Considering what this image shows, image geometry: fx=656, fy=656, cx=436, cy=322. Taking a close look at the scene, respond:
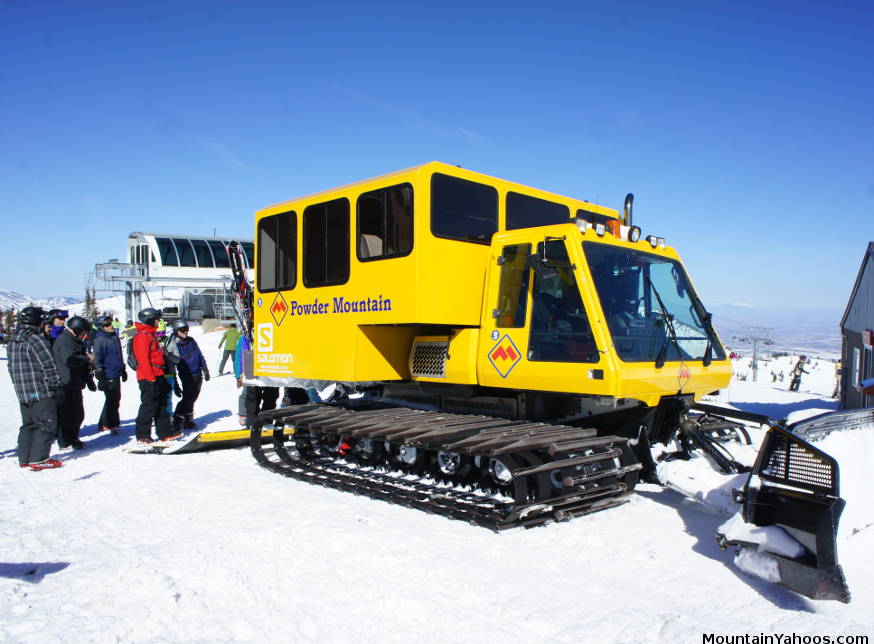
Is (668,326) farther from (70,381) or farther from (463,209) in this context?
(70,381)

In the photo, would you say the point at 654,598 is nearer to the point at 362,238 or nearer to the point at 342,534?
the point at 342,534

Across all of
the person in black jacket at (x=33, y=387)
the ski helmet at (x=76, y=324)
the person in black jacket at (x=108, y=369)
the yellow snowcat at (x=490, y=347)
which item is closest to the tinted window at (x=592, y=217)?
the yellow snowcat at (x=490, y=347)

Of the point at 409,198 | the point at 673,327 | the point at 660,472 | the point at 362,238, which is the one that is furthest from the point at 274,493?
the point at 673,327

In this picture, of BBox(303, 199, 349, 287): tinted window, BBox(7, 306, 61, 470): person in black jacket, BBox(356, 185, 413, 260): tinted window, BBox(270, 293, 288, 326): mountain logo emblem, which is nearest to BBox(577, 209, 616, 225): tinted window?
BBox(356, 185, 413, 260): tinted window

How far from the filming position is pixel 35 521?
552 cm

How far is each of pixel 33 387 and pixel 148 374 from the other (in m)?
1.63

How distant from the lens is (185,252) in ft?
119

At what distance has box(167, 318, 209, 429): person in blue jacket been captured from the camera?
10.2 metres

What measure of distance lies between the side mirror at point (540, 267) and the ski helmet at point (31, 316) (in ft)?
18.5

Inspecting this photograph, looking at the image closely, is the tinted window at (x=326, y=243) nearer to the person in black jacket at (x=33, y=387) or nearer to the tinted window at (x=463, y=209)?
the tinted window at (x=463, y=209)

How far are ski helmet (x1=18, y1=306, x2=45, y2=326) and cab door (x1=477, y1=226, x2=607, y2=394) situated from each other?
5.10 metres

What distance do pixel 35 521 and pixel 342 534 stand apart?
268 cm

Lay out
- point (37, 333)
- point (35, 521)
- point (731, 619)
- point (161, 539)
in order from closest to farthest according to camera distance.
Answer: point (731, 619) < point (161, 539) < point (35, 521) < point (37, 333)

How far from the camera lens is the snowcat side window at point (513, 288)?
20.1ft
